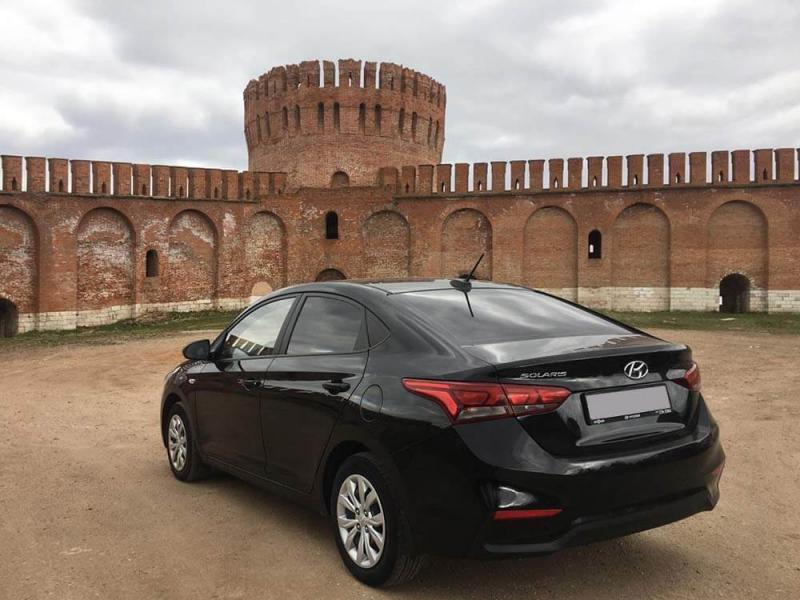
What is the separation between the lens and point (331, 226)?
29.8 metres

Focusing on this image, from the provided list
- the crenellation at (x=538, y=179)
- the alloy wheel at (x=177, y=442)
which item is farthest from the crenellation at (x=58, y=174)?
the alloy wheel at (x=177, y=442)

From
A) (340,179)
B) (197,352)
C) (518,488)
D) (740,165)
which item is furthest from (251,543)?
(340,179)

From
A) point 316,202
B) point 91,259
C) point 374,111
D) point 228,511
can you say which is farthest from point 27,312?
point 228,511

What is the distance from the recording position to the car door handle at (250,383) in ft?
13.4

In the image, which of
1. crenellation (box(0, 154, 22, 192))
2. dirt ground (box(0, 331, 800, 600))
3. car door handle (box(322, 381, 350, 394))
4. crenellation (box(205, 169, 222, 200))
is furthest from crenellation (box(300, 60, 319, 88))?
car door handle (box(322, 381, 350, 394))

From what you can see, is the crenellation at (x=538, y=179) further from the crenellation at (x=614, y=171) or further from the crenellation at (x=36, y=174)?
the crenellation at (x=36, y=174)

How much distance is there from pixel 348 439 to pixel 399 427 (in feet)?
1.31

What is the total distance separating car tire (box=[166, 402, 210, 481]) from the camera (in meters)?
4.93

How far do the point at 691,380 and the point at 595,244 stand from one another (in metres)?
26.1

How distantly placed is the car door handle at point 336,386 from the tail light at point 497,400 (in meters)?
0.71

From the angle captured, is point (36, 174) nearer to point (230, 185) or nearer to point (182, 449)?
point (230, 185)

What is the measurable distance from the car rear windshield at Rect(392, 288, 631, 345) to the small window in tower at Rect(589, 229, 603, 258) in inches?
989

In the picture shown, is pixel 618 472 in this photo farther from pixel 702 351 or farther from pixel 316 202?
pixel 316 202

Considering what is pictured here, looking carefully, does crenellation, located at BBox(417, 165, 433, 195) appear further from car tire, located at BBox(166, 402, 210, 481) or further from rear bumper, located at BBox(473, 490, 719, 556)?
rear bumper, located at BBox(473, 490, 719, 556)
